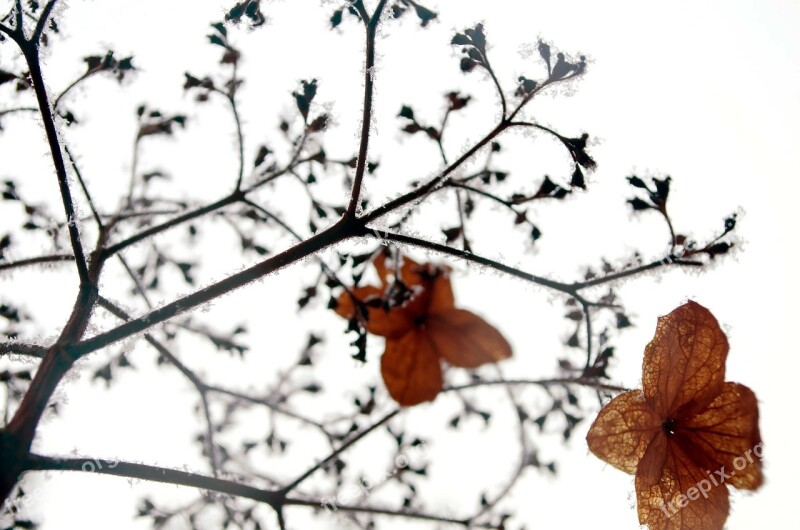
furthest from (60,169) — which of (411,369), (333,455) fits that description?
(411,369)

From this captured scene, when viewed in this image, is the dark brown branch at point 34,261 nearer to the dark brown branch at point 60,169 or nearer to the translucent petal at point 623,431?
the dark brown branch at point 60,169

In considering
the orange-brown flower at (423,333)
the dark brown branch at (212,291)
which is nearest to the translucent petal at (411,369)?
the orange-brown flower at (423,333)

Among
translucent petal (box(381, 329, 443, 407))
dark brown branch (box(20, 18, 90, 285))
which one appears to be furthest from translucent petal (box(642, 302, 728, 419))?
dark brown branch (box(20, 18, 90, 285))

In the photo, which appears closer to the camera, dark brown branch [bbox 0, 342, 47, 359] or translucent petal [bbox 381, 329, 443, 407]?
dark brown branch [bbox 0, 342, 47, 359]

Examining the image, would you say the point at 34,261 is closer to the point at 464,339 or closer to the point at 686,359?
the point at 464,339

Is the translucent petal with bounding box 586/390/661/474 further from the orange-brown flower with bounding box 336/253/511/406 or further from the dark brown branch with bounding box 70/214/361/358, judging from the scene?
the dark brown branch with bounding box 70/214/361/358

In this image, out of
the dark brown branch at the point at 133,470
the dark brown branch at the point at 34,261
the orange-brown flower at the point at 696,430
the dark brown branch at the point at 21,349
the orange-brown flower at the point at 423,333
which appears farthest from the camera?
the orange-brown flower at the point at 423,333

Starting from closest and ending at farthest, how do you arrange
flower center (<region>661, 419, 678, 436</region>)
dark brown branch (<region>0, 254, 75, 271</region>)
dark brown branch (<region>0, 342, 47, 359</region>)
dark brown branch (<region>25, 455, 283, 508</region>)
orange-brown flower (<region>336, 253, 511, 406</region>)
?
dark brown branch (<region>25, 455, 283, 508</region>) → dark brown branch (<region>0, 342, 47, 359</region>) → flower center (<region>661, 419, 678, 436</region>) → dark brown branch (<region>0, 254, 75, 271</region>) → orange-brown flower (<region>336, 253, 511, 406</region>)
